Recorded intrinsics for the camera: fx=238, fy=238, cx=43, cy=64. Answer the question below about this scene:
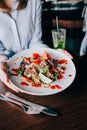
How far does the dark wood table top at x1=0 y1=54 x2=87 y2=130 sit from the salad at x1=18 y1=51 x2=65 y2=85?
3.2 inches

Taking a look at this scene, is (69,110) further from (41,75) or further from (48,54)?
(48,54)

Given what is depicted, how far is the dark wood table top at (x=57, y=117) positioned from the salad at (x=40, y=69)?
0.08 m

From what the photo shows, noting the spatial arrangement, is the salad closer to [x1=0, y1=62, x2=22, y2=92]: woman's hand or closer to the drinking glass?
[x1=0, y1=62, x2=22, y2=92]: woman's hand

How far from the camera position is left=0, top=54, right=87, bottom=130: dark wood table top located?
90 cm

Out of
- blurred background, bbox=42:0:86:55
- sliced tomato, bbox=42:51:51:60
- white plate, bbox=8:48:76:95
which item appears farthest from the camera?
blurred background, bbox=42:0:86:55

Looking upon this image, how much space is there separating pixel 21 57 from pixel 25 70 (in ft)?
0.38

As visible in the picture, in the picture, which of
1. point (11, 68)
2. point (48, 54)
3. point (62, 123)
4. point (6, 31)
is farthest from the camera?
point (6, 31)

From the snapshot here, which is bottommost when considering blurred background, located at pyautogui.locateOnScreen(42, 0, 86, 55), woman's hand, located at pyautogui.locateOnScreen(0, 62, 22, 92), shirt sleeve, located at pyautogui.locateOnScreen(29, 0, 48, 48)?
blurred background, located at pyautogui.locateOnScreen(42, 0, 86, 55)

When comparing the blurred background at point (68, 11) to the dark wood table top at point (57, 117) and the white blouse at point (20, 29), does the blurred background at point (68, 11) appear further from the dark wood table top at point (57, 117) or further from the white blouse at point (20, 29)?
the dark wood table top at point (57, 117)

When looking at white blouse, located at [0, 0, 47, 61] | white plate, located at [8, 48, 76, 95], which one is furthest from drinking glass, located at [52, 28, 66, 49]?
white plate, located at [8, 48, 76, 95]

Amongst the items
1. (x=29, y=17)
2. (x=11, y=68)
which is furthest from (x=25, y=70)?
(x=29, y=17)

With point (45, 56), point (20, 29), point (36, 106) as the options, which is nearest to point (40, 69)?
point (45, 56)

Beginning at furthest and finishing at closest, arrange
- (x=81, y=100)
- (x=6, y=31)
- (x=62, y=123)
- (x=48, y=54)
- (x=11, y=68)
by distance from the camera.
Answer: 1. (x=6, y=31)
2. (x=48, y=54)
3. (x=11, y=68)
4. (x=81, y=100)
5. (x=62, y=123)

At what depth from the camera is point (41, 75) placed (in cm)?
110
